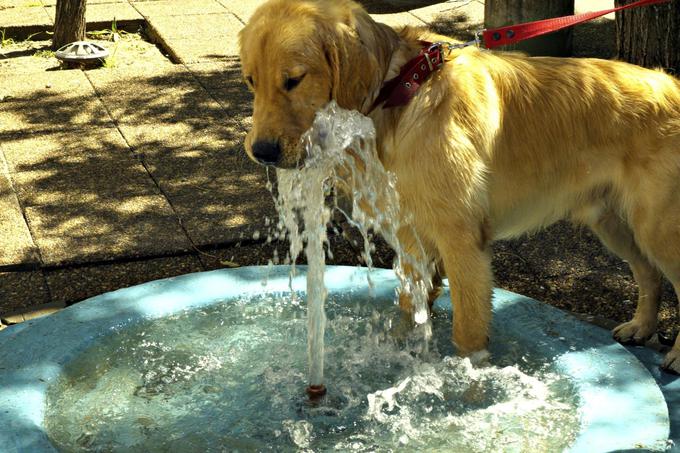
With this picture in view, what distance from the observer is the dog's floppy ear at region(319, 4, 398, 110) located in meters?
4.11

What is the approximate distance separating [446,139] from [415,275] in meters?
0.86

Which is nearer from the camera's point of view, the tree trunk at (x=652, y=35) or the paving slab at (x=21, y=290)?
the paving slab at (x=21, y=290)

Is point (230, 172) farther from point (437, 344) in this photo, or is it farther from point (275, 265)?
point (437, 344)

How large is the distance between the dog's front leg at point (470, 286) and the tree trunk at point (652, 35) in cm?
214

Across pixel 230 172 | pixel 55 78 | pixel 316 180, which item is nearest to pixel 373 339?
pixel 316 180

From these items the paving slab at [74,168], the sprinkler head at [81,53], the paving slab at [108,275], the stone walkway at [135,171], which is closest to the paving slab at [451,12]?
the stone walkway at [135,171]

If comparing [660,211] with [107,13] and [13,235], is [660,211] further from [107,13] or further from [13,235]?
[107,13]

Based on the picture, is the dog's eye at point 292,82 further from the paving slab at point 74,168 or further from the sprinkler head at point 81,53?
the sprinkler head at point 81,53

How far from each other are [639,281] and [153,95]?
4.75 m

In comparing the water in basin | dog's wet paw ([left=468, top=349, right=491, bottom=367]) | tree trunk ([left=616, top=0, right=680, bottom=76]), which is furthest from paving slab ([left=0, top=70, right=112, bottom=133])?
dog's wet paw ([left=468, top=349, right=491, bottom=367])

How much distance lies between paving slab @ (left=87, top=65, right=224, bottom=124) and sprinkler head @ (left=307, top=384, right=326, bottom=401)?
4.03 meters

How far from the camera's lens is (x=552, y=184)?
4598mm

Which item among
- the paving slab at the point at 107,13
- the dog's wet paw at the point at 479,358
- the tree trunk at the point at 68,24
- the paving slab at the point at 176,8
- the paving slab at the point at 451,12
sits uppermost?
the tree trunk at the point at 68,24

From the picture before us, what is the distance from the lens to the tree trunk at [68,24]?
9414mm
